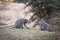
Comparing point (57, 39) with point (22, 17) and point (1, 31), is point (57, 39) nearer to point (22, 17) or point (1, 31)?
point (22, 17)

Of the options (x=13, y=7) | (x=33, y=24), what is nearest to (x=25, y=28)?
(x=33, y=24)

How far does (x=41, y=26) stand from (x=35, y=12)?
146 mm

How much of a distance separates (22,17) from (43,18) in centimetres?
20

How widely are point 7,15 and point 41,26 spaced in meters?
0.33

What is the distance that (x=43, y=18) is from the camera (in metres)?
2.14

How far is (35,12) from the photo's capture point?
2.13 m

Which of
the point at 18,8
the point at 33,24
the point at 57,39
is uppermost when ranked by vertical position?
the point at 18,8

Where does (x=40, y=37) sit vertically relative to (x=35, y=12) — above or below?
below

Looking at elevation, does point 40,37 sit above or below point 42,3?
below

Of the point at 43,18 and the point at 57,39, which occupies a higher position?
the point at 43,18

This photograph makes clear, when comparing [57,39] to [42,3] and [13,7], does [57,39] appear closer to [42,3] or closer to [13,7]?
[42,3]

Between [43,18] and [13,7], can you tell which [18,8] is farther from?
[43,18]

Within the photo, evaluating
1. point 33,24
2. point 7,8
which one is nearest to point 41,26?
point 33,24

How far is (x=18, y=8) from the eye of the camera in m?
2.19
